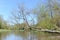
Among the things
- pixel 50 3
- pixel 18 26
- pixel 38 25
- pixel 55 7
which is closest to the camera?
pixel 55 7

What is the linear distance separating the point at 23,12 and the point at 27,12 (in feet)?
3.11

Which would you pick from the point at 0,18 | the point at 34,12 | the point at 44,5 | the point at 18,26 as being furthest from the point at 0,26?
the point at 44,5

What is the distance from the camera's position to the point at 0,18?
53.2m

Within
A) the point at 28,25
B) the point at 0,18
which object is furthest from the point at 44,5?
the point at 0,18

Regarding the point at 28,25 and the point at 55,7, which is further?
the point at 28,25

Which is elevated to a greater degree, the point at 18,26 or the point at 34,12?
the point at 34,12

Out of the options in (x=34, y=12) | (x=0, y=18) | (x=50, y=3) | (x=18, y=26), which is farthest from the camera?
(x=0, y=18)

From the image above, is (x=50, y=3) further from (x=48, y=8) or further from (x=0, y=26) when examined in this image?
(x=0, y=26)

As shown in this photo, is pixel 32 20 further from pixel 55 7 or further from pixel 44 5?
pixel 55 7

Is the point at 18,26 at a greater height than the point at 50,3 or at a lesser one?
lesser

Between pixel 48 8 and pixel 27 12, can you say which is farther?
pixel 27 12

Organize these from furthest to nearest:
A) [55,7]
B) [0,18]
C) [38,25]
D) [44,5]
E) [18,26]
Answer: [0,18] < [18,26] < [38,25] < [44,5] < [55,7]

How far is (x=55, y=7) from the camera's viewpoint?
19.8 m

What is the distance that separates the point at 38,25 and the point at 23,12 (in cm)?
468
